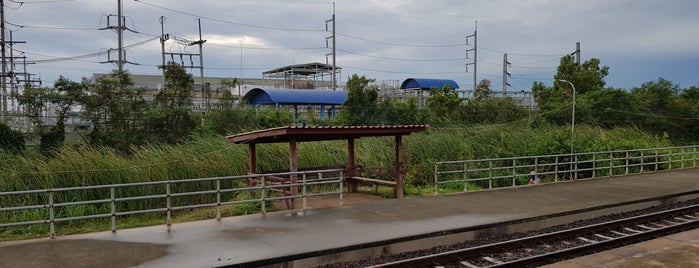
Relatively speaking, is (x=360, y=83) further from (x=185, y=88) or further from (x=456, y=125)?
(x=185, y=88)

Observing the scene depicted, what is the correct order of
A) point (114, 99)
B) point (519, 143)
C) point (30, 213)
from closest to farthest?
point (30, 213) → point (114, 99) → point (519, 143)

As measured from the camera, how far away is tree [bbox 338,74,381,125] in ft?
88.1

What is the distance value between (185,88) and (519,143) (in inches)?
598

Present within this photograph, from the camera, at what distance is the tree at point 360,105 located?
88.1 ft

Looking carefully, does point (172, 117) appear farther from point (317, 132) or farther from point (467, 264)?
point (467, 264)

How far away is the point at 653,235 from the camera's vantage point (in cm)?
1045

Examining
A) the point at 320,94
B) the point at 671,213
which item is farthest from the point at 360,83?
the point at 671,213

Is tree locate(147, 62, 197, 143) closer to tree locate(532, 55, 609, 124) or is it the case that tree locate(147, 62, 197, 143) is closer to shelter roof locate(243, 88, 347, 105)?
shelter roof locate(243, 88, 347, 105)

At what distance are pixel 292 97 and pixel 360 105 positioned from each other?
26.5 ft

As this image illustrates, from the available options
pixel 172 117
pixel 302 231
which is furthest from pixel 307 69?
pixel 302 231

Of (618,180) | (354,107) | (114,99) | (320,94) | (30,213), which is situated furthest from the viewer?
(320,94)

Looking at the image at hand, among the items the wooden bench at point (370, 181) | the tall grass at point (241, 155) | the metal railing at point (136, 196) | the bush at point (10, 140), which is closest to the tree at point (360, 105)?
the tall grass at point (241, 155)

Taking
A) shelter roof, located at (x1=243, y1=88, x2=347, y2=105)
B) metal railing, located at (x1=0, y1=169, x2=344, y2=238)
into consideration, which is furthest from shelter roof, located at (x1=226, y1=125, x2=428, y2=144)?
shelter roof, located at (x1=243, y1=88, x2=347, y2=105)

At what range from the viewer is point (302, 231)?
981 centimetres
